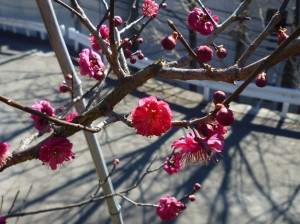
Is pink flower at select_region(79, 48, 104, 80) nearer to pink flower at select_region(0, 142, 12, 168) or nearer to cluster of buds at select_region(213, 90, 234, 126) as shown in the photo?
pink flower at select_region(0, 142, 12, 168)

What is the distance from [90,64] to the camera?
2.38 m

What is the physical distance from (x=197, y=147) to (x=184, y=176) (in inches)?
171

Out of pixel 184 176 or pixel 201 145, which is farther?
pixel 184 176

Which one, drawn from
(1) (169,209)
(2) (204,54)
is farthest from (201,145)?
(1) (169,209)

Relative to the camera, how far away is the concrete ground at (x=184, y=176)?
5.18 meters

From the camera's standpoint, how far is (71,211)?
17.2ft

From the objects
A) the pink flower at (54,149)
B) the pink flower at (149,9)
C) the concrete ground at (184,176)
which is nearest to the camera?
the pink flower at (54,149)

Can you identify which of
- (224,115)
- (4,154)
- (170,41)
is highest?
(170,41)

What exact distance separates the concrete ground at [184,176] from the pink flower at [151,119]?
3534mm

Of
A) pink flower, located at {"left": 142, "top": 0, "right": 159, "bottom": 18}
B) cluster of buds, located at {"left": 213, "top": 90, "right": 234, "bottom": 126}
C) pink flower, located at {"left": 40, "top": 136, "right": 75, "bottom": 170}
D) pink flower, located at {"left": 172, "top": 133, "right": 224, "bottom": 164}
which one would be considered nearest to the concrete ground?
pink flower, located at {"left": 142, "top": 0, "right": 159, "bottom": 18}

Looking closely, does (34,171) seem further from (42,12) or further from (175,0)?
(175,0)

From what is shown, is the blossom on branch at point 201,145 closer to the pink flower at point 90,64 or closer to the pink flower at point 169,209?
the pink flower at point 90,64

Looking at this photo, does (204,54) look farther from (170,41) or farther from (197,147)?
(197,147)

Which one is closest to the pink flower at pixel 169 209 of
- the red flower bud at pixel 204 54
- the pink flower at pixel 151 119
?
the pink flower at pixel 151 119
